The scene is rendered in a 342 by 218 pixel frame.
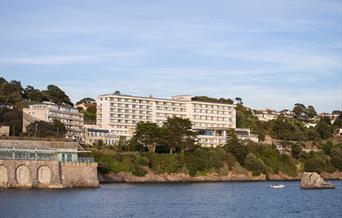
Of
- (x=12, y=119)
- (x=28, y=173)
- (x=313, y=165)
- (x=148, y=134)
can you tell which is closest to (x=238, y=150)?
(x=313, y=165)

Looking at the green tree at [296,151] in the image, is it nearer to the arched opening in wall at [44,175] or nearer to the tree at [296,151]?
the tree at [296,151]

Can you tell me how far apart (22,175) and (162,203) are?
67.2 ft

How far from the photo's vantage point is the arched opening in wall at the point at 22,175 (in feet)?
262

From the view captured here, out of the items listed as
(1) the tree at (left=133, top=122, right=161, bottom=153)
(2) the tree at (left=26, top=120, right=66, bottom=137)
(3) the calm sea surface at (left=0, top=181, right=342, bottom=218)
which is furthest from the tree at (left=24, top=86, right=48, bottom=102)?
(3) the calm sea surface at (left=0, top=181, right=342, bottom=218)

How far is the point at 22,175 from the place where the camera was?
80375 mm

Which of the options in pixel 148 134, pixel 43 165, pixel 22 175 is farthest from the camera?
pixel 148 134

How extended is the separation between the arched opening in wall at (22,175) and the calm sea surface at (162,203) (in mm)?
5232

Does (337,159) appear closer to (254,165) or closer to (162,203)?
(254,165)

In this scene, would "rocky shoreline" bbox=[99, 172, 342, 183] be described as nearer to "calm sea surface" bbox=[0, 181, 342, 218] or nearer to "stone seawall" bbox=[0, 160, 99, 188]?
"stone seawall" bbox=[0, 160, 99, 188]

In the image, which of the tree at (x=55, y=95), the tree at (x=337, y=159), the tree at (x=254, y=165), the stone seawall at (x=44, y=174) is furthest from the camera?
the tree at (x=55, y=95)

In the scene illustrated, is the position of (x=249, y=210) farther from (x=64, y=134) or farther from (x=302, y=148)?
(x=302, y=148)

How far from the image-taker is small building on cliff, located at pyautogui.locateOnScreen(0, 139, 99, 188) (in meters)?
79.2

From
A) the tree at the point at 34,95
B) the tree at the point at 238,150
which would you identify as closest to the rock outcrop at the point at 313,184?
the tree at the point at 238,150

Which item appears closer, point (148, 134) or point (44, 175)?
point (44, 175)
